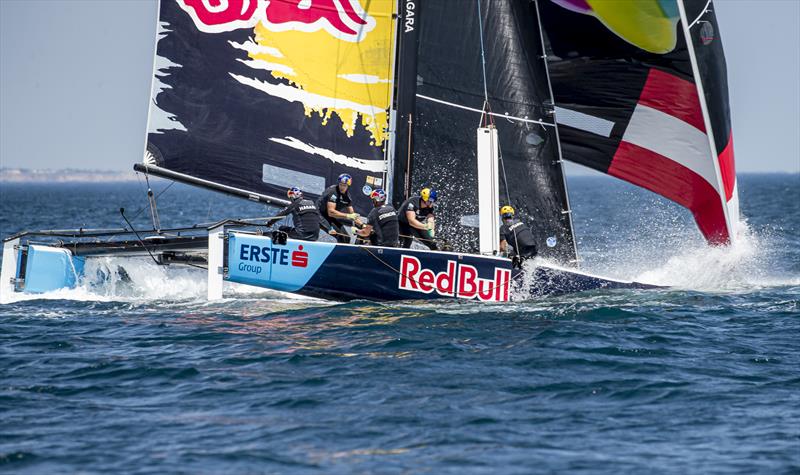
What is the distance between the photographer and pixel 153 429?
323 inches

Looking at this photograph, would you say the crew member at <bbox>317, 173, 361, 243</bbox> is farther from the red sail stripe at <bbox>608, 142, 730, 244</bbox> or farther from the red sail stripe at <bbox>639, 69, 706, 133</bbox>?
the red sail stripe at <bbox>639, 69, 706, 133</bbox>

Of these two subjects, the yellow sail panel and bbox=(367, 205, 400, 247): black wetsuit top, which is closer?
bbox=(367, 205, 400, 247): black wetsuit top

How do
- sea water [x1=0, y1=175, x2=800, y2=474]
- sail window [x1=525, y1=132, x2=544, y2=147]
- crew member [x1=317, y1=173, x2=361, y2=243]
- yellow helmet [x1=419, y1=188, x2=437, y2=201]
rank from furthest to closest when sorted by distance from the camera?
sail window [x1=525, y1=132, x2=544, y2=147], crew member [x1=317, y1=173, x2=361, y2=243], yellow helmet [x1=419, y1=188, x2=437, y2=201], sea water [x1=0, y1=175, x2=800, y2=474]

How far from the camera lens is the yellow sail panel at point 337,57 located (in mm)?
14633

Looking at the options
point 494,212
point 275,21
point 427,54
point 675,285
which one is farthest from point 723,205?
point 275,21

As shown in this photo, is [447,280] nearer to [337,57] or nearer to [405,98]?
[405,98]

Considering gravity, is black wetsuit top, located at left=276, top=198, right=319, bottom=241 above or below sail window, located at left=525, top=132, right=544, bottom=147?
below

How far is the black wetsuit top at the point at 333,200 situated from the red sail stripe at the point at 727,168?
526 centimetres

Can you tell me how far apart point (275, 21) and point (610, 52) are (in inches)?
182

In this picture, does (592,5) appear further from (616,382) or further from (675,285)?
(616,382)

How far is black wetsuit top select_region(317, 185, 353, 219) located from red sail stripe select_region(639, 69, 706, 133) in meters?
4.35

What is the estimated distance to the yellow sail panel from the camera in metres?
14.6

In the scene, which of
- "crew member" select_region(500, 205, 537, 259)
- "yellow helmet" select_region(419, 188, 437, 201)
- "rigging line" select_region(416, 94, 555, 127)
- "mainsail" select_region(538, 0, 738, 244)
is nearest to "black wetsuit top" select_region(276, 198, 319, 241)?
"yellow helmet" select_region(419, 188, 437, 201)

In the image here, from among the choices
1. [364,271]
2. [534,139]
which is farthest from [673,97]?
[364,271]
